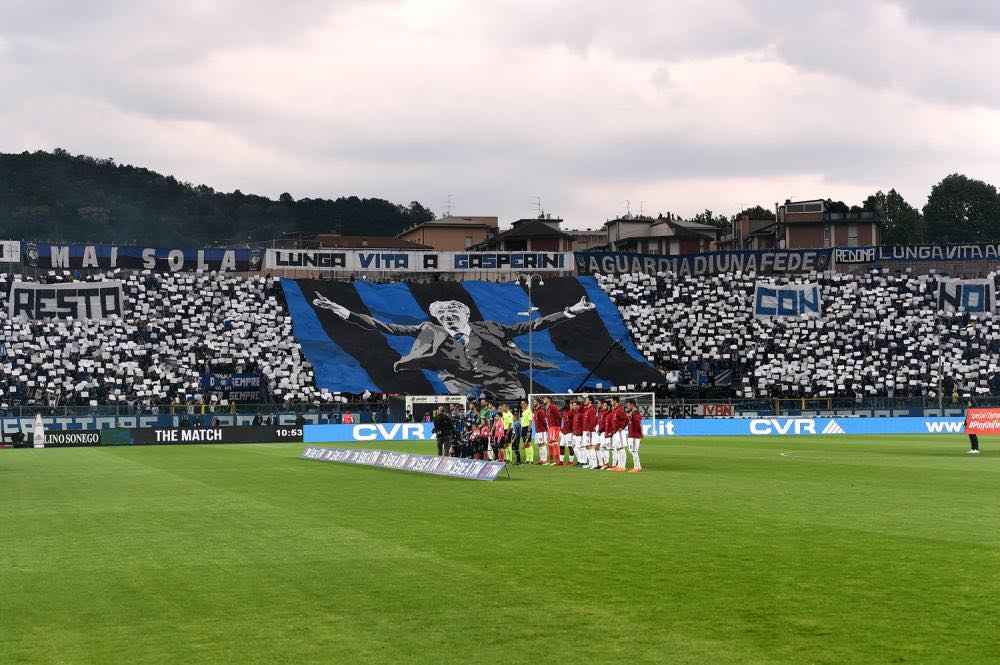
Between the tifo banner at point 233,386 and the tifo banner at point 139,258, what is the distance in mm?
15172

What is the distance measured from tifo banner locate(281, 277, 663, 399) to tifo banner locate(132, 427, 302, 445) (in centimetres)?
1869

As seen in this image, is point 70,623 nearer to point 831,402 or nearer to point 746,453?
point 746,453

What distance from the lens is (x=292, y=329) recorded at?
289 ft

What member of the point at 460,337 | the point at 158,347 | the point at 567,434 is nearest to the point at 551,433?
the point at 567,434

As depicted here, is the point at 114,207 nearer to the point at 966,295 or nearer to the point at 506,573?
the point at 966,295

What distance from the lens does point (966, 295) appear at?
9512cm

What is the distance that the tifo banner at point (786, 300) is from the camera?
311ft

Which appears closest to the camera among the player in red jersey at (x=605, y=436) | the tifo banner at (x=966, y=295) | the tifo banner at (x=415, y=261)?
the player in red jersey at (x=605, y=436)

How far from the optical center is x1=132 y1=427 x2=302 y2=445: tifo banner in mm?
61250

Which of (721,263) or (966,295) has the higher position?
(721,263)

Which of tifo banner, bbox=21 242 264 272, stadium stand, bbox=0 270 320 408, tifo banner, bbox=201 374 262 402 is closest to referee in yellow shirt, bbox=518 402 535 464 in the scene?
stadium stand, bbox=0 270 320 408

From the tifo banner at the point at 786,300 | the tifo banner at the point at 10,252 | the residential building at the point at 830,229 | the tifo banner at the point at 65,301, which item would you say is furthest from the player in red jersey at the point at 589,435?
the residential building at the point at 830,229

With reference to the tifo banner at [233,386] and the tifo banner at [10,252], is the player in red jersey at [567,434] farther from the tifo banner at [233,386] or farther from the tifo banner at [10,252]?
the tifo banner at [10,252]

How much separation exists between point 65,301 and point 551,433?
56322 mm
